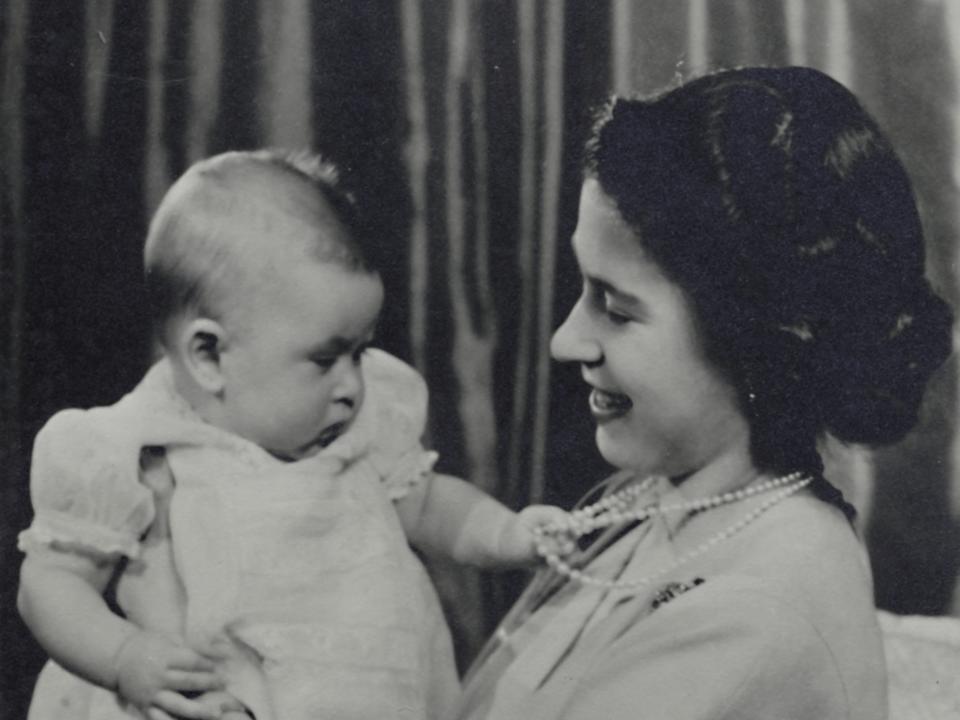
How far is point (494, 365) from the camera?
3.14 ft

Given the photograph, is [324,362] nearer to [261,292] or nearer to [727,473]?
[261,292]

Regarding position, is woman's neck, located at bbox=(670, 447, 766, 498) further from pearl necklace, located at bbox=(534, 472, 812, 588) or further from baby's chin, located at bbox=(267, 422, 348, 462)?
baby's chin, located at bbox=(267, 422, 348, 462)

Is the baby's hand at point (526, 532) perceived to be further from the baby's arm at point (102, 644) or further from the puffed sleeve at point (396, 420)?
the baby's arm at point (102, 644)

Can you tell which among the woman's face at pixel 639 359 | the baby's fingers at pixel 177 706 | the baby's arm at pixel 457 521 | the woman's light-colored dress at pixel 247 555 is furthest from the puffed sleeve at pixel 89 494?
the woman's face at pixel 639 359

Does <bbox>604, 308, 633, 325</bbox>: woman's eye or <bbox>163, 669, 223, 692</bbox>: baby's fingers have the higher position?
<bbox>604, 308, 633, 325</bbox>: woman's eye

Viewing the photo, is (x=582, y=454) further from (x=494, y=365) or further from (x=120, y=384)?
(x=120, y=384)

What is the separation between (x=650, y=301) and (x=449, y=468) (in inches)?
10.8

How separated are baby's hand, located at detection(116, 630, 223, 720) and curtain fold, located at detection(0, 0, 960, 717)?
144 mm

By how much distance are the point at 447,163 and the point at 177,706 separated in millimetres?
491

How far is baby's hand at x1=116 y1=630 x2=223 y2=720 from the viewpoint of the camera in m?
0.77

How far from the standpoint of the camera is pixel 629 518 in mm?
891

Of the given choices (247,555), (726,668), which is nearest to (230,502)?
(247,555)

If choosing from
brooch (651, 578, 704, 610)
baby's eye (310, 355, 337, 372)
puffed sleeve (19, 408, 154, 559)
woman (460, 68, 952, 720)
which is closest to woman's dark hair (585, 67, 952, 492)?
woman (460, 68, 952, 720)

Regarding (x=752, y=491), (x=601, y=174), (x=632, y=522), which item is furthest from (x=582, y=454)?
(x=601, y=174)
